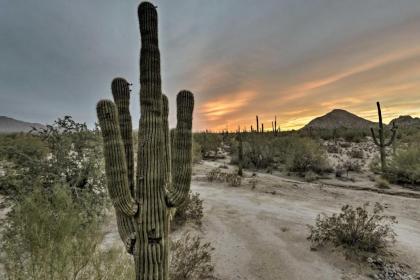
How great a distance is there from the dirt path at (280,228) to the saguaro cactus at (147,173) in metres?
2.45

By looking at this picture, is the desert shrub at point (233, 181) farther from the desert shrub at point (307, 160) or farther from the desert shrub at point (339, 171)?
the desert shrub at point (339, 171)

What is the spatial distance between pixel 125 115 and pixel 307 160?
12.9m

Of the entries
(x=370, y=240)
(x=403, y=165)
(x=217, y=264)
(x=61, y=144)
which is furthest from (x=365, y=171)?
(x=61, y=144)

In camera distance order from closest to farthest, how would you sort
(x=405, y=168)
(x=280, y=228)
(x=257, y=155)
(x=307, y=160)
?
(x=280, y=228), (x=405, y=168), (x=307, y=160), (x=257, y=155)

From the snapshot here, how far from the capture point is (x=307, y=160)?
1496 centimetres

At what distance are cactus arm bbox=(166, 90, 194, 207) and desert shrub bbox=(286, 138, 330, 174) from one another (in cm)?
1228

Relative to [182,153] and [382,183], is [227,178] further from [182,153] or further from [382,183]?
[182,153]

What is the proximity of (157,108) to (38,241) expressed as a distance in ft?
6.95

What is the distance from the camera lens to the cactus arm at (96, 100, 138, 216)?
2.96m

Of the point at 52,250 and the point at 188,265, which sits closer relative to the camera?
the point at 52,250

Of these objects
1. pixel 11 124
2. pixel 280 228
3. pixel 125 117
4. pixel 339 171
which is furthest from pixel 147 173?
pixel 11 124

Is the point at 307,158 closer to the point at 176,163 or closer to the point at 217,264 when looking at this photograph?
the point at 217,264

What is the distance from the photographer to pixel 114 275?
3.54 meters

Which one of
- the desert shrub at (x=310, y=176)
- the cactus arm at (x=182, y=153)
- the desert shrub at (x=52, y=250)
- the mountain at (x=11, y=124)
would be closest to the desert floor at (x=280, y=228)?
the desert shrub at (x=310, y=176)
